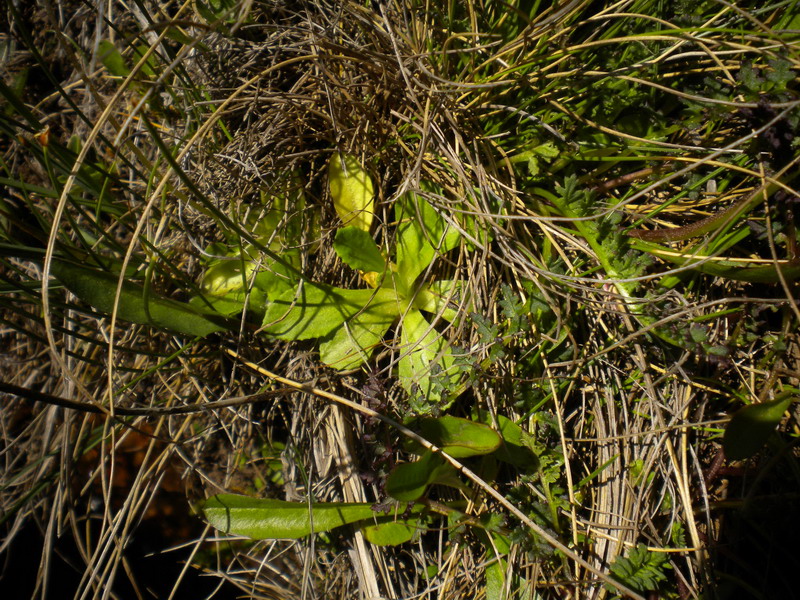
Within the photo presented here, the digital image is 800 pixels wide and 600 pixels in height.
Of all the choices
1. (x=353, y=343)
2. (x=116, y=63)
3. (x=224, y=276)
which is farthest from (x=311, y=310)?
(x=116, y=63)

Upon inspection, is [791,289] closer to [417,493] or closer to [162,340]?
[417,493]

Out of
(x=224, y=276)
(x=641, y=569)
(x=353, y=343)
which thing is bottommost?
(x=641, y=569)

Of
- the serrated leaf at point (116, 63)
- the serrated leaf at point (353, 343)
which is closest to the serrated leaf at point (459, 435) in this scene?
the serrated leaf at point (353, 343)

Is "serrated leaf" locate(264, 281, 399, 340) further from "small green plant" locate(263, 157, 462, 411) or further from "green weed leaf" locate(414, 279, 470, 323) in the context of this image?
"green weed leaf" locate(414, 279, 470, 323)

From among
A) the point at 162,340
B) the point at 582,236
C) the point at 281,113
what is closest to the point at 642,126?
the point at 582,236

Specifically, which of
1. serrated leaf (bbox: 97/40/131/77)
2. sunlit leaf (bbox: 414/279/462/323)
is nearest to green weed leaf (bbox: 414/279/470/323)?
sunlit leaf (bbox: 414/279/462/323)

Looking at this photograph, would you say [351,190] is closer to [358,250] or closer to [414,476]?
[358,250]
